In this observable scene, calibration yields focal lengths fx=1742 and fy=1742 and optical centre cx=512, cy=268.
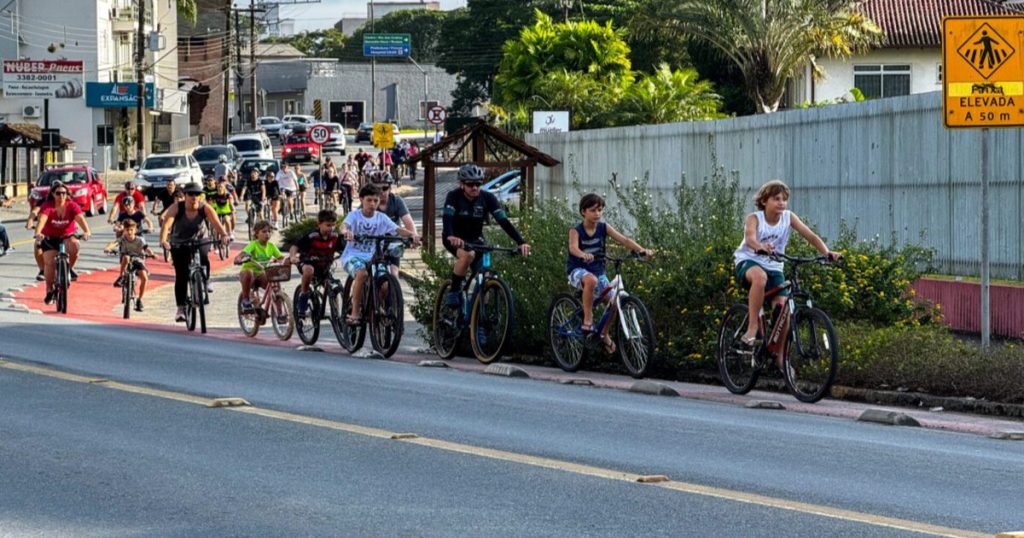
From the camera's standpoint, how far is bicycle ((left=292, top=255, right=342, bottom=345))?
65.7 ft

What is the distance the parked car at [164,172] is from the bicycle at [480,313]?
40297 millimetres

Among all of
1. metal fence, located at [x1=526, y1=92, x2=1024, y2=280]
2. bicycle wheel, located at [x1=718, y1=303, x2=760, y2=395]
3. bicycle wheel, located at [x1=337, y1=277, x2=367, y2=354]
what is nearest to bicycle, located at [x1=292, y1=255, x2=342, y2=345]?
bicycle wheel, located at [x1=337, y1=277, x2=367, y2=354]

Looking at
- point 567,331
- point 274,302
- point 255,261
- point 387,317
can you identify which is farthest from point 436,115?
point 567,331

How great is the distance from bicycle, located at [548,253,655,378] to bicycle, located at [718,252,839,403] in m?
0.99

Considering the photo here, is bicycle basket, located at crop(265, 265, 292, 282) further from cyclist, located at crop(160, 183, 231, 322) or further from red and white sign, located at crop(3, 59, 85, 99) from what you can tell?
red and white sign, located at crop(3, 59, 85, 99)

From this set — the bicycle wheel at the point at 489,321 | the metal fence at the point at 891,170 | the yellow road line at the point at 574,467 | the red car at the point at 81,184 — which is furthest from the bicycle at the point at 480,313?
the red car at the point at 81,184

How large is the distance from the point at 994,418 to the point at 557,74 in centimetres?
4958

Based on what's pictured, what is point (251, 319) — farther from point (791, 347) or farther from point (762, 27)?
point (762, 27)

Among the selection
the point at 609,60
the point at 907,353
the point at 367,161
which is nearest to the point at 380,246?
the point at 907,353

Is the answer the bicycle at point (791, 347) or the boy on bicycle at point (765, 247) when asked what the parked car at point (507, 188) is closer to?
the bicycle at point (791, 347)

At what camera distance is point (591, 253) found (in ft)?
54.5

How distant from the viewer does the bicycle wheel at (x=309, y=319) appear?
2033cm

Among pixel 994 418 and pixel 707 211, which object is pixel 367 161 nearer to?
pixel 707 211

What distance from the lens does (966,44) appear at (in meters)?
15.4
